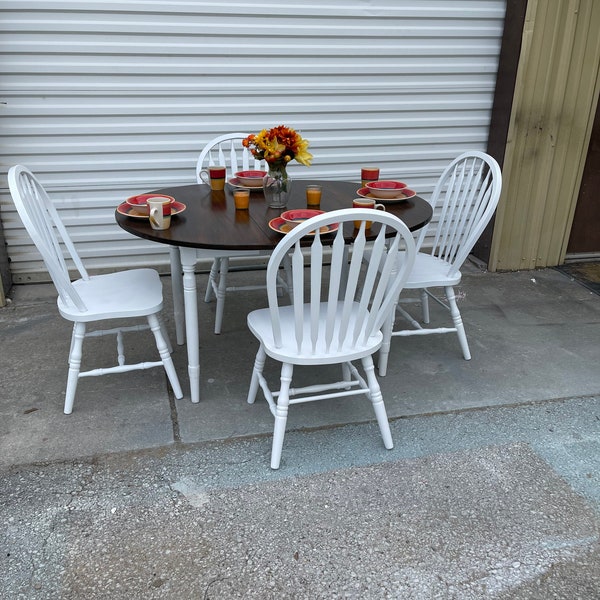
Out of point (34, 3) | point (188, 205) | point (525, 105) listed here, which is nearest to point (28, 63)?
point (34, 3)

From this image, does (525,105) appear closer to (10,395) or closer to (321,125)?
(321,125)

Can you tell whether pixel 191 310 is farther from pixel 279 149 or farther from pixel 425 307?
pixel 425 307

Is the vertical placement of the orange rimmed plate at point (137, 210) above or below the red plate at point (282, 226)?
below

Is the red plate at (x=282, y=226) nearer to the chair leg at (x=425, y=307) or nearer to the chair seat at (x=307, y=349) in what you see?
the chair seat at (x=307, y=349)

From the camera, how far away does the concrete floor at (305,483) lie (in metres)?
1.64

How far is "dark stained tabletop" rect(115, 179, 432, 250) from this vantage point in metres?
2.00

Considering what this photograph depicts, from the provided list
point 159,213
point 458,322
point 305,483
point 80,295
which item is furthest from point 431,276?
point 80,295

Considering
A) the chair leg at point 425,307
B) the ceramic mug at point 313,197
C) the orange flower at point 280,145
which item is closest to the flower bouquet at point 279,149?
the orange flower at point 280,145

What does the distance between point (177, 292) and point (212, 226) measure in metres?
0.69

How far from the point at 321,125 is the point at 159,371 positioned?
76.7 inches

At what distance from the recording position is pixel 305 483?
198 cm

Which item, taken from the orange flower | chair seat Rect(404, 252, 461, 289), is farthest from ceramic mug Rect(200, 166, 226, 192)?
chair seat Rect(404, 252, 461, 289)

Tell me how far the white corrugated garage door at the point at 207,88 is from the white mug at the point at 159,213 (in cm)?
155

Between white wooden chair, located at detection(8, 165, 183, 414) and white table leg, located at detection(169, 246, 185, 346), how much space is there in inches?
7.3
